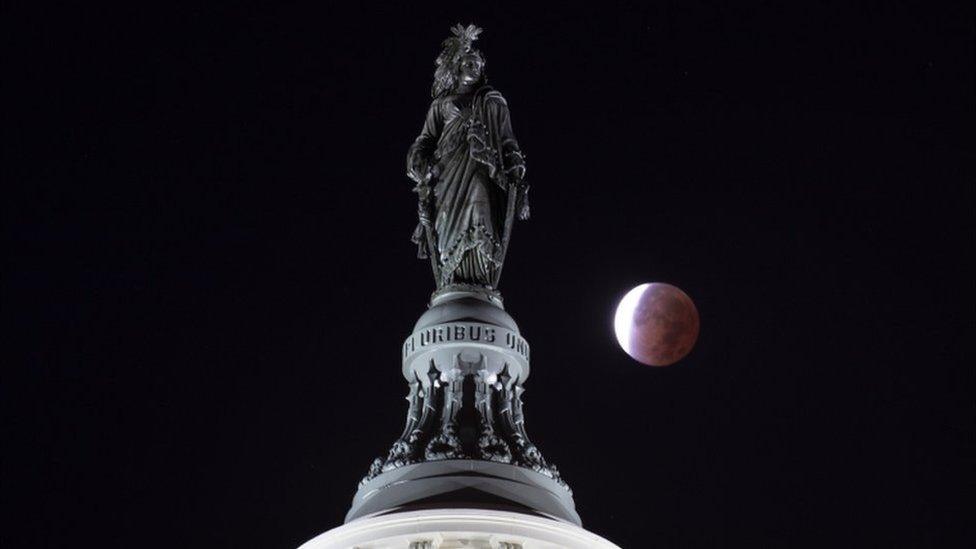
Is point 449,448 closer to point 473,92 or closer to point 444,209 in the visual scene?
point 444,209

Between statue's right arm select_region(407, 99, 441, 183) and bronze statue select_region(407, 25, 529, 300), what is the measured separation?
1cm

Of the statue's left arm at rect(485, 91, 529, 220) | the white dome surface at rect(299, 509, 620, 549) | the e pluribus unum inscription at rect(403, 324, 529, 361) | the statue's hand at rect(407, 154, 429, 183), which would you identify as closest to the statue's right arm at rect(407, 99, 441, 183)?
the statue's hand at rect(407, 154, 429, 183)

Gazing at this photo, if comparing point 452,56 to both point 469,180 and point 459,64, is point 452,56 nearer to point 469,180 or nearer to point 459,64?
point 459,64

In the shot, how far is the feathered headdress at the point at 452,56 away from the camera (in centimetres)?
2794

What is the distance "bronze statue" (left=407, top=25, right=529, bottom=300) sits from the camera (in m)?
26.0

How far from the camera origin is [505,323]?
2527 cm

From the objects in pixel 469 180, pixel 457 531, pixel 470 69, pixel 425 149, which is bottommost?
pixel 457 531

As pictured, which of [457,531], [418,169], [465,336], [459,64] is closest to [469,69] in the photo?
[459,64]

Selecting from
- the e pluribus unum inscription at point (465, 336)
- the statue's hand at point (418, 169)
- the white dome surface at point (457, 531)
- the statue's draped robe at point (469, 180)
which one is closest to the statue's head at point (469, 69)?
the statue's draped robe at point (469, 180)

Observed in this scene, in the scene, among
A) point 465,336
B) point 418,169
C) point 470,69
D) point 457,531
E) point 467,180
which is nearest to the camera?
point 457,531

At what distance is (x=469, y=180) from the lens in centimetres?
2648

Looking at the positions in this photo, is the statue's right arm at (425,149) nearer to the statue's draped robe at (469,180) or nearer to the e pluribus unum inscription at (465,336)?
the statue's draped robe at (469,180)

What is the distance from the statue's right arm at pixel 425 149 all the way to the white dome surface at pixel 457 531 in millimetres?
6013

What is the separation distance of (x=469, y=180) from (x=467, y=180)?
29mm
